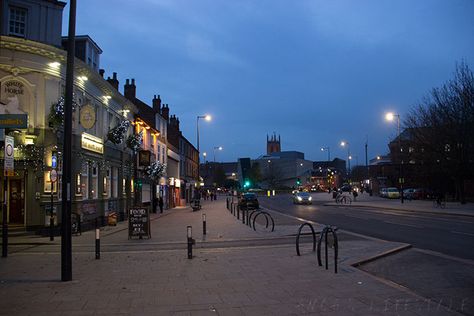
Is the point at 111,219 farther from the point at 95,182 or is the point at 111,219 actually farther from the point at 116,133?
the point at 116,133

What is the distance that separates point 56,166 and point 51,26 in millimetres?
6648

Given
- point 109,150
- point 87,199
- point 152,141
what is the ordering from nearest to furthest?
point 87,199, point 109,150, point 152,141

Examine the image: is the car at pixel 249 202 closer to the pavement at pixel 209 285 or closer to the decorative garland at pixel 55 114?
the decorative garland at pixel 55 114

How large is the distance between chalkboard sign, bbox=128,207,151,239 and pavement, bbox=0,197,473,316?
3.68 m

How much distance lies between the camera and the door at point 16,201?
2211 centimetres

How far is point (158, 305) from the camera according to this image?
770cm

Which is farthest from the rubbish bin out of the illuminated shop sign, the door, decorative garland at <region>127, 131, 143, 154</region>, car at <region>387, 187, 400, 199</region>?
car at <region>387, 187, 400, 199</region>

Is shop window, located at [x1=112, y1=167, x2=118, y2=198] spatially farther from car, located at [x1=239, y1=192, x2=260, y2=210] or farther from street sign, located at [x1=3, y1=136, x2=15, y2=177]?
street sign, located at [x1=3, y1=136, x2=15, y2=177]

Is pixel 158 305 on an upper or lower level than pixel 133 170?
lower

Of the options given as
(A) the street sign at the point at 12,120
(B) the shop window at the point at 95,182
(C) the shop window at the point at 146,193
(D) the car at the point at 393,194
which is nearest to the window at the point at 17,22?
(B) the shop window at the point at 95,182

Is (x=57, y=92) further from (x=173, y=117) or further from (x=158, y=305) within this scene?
(x=173, y=117)

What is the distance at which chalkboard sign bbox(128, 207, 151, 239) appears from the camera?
19.6 meters

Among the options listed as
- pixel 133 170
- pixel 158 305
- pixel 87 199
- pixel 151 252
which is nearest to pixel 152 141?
pixel 133 170

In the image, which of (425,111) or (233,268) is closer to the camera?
(233,268)
